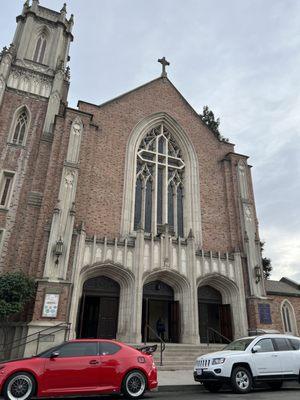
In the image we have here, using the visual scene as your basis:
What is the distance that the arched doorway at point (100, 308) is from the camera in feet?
45.1

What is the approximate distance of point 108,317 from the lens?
1402cm

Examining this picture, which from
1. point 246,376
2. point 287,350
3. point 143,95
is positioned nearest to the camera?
point 246,376

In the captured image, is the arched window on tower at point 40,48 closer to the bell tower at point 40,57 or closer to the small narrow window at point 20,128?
the bell tower at point 40,57

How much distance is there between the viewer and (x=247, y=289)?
16.0 metres

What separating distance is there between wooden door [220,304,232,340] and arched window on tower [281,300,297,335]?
13.0ft

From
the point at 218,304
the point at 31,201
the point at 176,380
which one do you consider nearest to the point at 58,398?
the point at 176,380

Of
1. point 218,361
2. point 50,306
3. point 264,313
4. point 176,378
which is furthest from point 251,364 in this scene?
point 264,313

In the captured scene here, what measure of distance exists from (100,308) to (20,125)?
10.7 metres

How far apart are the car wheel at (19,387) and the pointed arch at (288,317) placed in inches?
597

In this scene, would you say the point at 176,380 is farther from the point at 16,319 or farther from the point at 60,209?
the point at 60,209

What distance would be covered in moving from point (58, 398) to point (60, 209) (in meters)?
8.33

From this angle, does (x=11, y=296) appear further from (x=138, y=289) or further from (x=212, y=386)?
(x=212, y=386)

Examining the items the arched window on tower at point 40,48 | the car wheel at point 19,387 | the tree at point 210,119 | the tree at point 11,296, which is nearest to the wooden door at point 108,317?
the tree at point 11,296

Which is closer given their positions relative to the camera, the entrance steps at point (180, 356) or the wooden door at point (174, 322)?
the entrance steps at point (180, 356)
